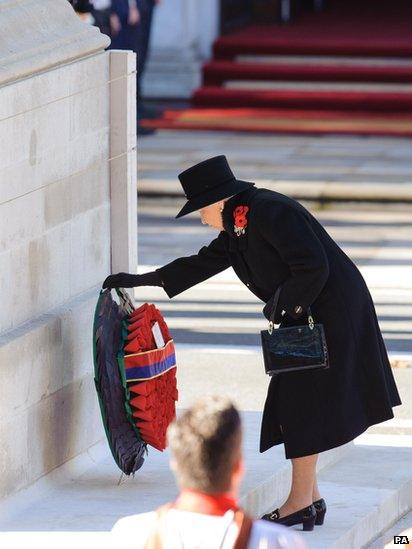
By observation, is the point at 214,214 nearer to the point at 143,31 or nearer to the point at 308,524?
the point at 308,524

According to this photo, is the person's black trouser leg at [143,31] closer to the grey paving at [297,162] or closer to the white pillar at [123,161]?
the grey paving at [297,162]

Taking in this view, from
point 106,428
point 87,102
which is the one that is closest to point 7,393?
point 106,428

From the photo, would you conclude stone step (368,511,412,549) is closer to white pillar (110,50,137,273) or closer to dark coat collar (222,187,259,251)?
dark coat collar (222,187,259,251)

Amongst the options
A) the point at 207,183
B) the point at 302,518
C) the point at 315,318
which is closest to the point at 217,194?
the point at 207,183

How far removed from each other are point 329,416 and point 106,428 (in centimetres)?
89

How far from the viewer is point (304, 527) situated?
6316 mm

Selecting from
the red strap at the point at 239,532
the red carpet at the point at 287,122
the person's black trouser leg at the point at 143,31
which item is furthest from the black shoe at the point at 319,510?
the red carpet at the point at 287,122

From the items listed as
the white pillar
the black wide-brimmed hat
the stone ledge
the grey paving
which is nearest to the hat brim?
the black wide-brimmed hat

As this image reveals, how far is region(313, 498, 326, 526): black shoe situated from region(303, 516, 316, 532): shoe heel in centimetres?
7

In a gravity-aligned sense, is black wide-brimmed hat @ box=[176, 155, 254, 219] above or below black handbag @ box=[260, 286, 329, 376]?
above

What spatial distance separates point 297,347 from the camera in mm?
6090

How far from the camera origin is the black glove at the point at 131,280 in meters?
6.62

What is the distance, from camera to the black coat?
19.7 feet

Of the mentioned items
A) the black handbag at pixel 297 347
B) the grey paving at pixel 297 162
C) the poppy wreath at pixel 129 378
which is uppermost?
the black handbag at pixel 297 347
